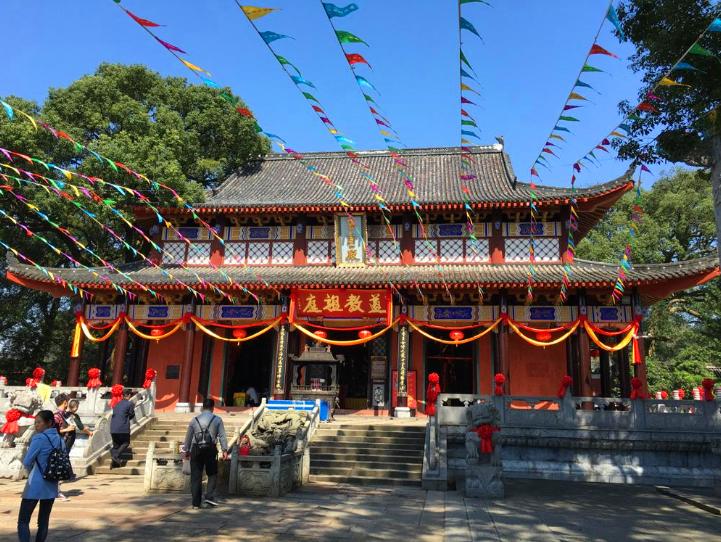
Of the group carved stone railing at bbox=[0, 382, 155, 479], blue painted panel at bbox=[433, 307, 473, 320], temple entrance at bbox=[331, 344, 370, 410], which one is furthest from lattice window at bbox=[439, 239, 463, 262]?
carved stone railing at bbox=[0, 382, 155, 479]

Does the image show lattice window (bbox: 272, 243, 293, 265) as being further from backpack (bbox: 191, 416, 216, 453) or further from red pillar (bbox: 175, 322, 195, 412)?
backpack (bbox: 191, 416, 216, 453)

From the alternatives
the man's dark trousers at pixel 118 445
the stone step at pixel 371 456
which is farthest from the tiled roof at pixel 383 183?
the man's dark trousers at pixel 118 445

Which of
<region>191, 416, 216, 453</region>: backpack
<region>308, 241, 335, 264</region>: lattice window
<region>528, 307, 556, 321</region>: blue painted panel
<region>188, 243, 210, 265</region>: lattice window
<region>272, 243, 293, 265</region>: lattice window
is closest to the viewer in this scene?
<region>191, 416, 216, 453</region>: backpack

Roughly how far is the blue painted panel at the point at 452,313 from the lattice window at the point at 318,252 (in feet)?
13.6

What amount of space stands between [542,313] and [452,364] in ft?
11.9

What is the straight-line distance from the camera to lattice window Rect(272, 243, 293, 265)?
1827 centimetres

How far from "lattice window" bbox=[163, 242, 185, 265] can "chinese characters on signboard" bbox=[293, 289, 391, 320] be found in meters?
5.01

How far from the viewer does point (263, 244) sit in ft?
60.9

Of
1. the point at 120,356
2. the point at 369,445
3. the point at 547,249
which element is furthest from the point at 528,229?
the point at 120,356

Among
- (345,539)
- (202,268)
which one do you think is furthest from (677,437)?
(202,268)

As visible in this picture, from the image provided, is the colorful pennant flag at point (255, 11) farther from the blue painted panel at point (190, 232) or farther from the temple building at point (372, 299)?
the blue painted panel at point (190, 232)

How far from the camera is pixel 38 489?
4.82 m

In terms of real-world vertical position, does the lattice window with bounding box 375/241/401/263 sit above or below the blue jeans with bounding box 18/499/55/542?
above

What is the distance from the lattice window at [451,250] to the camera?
57.2ft
